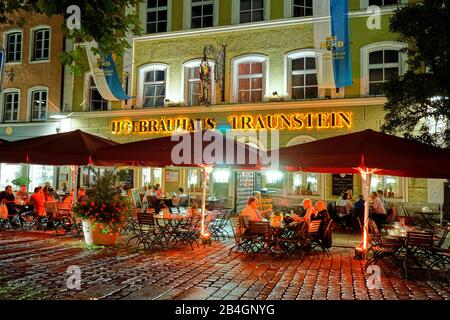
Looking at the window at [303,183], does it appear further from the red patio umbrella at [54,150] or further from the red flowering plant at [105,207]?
the red flowering plant at [105,207]

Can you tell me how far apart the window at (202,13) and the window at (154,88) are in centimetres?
262

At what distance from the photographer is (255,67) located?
18219mm

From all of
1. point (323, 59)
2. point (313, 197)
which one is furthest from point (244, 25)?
point (313, 197)

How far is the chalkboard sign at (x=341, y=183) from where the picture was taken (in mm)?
16375

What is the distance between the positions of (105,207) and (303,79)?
10.5 meters

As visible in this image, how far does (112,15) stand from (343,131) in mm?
10479

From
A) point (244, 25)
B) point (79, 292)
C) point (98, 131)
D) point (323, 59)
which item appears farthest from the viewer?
point (98, 131)

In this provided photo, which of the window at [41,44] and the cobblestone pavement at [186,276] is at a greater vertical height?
the window at [41,44]

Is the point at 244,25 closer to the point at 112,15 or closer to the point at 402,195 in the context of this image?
the point at 402,195

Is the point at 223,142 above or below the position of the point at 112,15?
below

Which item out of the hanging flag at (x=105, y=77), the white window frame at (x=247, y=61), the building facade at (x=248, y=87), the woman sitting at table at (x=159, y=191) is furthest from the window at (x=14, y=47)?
the white window frame at (x=247, y=61)

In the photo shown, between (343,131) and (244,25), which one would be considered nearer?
(343,131)

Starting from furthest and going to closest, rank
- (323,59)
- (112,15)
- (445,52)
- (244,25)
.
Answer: (244,25)
(323,59)
(445,52)
(112,15)

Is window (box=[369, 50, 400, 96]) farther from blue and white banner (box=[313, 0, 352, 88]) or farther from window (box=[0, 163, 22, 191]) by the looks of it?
window (box=[0, 163, 22, 191])
